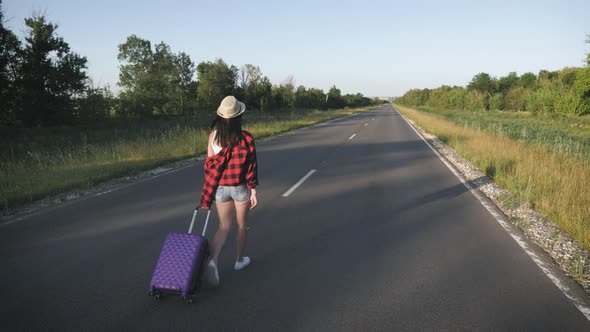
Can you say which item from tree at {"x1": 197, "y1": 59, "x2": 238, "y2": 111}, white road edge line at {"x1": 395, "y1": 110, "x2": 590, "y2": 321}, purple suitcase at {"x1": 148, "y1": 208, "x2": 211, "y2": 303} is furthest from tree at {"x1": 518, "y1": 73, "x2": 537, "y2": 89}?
purple suitcase at {"x1": 148, "y1": 208, "x2": 211, "y2": 303}

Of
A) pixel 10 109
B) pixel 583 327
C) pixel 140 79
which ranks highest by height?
pixel 140 79

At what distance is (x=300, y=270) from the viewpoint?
3654mm

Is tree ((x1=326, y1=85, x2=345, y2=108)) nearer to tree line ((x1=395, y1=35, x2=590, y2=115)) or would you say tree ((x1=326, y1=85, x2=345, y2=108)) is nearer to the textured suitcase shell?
tree line ((x1=395, y1=35, x2=590, y2=115))

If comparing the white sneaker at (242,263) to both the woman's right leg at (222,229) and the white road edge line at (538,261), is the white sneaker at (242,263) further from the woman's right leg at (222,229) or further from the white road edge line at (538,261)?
the white road edge line at (538,261)

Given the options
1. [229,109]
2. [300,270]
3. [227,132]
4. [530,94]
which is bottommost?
[300,270]

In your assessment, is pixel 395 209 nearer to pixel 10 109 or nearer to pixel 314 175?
pixel 314 175

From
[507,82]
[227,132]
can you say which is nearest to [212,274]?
[227,132]

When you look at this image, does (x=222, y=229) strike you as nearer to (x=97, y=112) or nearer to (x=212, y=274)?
(x=212, y=274)

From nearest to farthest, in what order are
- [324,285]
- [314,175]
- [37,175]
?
[324,285] < [37,175] < [314,175]

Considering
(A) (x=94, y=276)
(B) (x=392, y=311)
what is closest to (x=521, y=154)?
(B) (x=392, y=311)

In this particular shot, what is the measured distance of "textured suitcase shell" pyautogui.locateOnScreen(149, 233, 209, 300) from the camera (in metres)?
2.90

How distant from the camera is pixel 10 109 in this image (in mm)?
23297

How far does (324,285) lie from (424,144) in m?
13.9

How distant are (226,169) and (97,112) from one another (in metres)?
31.3
